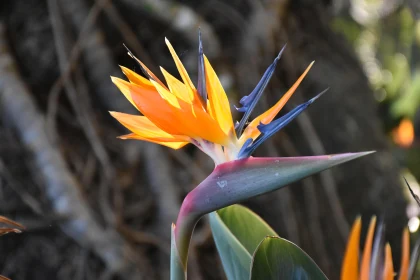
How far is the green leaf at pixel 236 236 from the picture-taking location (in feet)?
1.55

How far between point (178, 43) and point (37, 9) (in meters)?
0.30

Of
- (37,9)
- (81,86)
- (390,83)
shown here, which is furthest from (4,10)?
(390,83)

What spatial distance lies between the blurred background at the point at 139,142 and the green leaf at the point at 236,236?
0.32 m

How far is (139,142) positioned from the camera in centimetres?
118

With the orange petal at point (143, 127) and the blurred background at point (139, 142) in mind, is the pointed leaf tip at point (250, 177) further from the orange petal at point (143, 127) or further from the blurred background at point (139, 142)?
the blurred background at point (139, 142)

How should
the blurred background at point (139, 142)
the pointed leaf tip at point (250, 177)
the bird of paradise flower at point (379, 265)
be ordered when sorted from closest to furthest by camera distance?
the pointed leaf tip at point (250, 177) < the bird of paradise flower at point (379, 265) < the blurred background at point (139, 142)

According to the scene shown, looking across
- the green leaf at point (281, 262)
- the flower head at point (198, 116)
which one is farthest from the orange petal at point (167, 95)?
the green leaf at point (281, 262)

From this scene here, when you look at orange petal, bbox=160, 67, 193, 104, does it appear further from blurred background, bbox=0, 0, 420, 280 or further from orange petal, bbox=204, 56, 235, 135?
blurred background, bbox=0, 0, 420, 280

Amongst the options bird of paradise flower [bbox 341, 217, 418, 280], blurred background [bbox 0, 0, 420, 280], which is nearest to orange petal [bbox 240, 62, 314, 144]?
bird of paradise flower [bbox 341, 217, 418, 280]

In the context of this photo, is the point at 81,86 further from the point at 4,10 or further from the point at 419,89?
the point at 419,89

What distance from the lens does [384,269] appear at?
1.52 feet

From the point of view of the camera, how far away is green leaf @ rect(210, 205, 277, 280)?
471 mm

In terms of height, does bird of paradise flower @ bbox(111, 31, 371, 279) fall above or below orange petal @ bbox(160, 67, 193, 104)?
below

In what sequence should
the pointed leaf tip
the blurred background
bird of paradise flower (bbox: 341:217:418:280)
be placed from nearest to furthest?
1. the pointed leaf tip
2. bird of paradise flower (bbox: 341:217:418:280)
3. the blurred background
